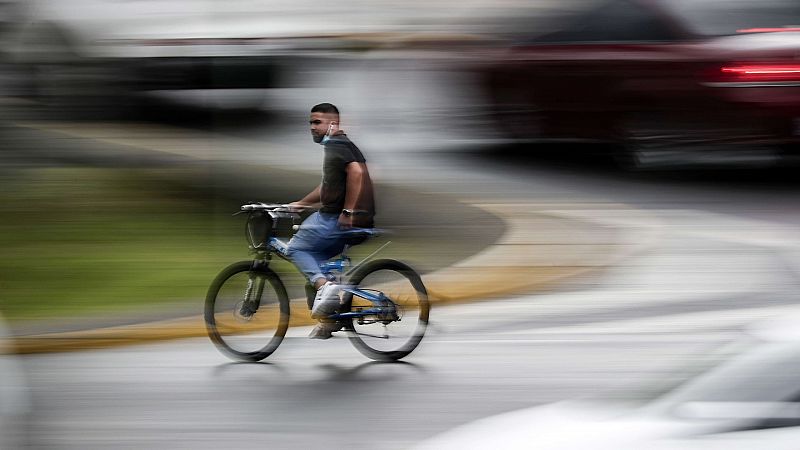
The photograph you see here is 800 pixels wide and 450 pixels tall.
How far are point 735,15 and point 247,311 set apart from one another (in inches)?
233

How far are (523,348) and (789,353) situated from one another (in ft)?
14.5

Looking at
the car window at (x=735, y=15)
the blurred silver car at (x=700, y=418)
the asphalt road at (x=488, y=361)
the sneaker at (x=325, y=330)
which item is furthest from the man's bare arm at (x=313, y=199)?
the car window at (x=735, y=15)

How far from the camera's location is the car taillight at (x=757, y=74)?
1227 centimetres

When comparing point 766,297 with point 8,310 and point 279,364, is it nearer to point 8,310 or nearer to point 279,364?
point 279,364

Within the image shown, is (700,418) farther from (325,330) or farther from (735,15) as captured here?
(735,15)

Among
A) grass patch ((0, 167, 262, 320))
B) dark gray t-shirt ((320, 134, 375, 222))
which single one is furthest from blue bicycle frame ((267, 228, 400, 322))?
grass patch ((0, 167, 262, 320))

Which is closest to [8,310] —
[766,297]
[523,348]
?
[523,348]

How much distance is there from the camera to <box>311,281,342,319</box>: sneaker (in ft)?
27.2

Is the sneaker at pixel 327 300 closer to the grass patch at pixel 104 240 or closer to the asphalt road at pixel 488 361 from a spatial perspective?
the asphalt road at pixel 488 361

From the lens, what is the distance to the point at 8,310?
9977 mm

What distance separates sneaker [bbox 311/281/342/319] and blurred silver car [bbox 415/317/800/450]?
355 cm

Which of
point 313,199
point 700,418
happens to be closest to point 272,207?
point 313,199

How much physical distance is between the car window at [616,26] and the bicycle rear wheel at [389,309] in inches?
210

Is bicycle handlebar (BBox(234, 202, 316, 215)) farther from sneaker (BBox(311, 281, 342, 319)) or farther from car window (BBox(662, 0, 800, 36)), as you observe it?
car window (BBox(662, 0, 800, 36))
